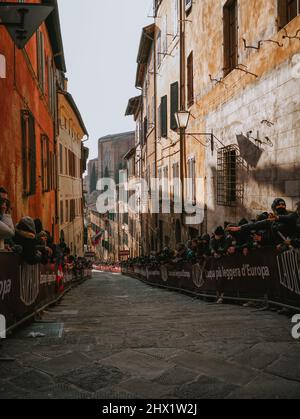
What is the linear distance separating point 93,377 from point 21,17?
5076 millimetres

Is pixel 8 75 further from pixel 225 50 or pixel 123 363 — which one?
pixel 123 363

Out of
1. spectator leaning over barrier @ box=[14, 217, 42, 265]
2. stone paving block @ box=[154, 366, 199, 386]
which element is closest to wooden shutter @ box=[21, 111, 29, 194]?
spectator leaning over barrier @ box=[14, 217, 42, 265]

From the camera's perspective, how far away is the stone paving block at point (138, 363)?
371 centimetres

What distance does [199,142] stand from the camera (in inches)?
605

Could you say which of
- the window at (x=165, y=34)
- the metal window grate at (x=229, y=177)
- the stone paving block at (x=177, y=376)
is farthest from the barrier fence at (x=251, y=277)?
the window at (x=165, y=34)

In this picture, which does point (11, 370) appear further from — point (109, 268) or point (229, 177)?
point (109, 268)

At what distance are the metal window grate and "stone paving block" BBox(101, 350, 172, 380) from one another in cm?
768

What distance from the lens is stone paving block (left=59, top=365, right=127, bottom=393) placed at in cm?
341

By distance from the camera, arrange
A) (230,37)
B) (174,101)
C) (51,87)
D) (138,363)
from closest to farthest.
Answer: (138,363) → (230,37) → (174,101) → (51,87)

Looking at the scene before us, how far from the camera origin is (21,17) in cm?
640

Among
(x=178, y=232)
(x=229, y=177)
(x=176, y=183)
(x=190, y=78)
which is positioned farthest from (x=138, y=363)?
(x=178, y=232)

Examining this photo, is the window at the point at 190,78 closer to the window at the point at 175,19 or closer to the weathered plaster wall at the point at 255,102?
the weathered plaster wall at the point at 255,102

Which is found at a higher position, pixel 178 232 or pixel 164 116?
pixel 164 116

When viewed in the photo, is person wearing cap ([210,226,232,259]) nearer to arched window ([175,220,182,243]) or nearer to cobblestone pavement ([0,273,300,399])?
cobblestone pavement ([0,273,300,399])
